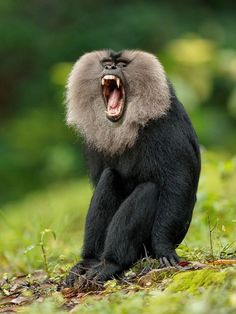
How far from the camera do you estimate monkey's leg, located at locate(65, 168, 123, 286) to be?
6.00 metres

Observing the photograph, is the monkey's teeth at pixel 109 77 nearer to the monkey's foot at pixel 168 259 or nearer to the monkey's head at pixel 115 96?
the monkey's head at pixel 115 96

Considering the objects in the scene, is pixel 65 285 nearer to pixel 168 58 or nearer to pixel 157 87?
pixel 157 87

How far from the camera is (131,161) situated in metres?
6.02

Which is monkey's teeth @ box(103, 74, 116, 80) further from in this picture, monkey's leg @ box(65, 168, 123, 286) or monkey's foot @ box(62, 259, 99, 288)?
monkey's foot @ box(62, 259, 99, 288)

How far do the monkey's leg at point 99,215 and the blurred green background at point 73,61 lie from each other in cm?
749

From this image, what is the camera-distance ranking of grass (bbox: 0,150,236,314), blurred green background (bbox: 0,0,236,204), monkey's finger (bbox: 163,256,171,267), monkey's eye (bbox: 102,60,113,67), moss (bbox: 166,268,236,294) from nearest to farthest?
grass (bbox: 0,150,236,314)
moss (bbox: 166,268,236,294)
monkey's finger (bbox: 163,256,171,267)
monkey's eye (bbox: 102,60,113,67)
blurred green background (bbox: 0,0,236,204)

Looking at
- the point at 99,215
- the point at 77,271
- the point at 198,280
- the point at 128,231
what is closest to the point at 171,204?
the point at 128,231

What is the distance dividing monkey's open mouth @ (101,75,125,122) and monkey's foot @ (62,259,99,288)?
0.95m

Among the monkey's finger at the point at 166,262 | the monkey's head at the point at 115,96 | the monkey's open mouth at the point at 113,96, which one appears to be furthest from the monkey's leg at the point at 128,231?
the monkey's open mouth at the point at 113,96

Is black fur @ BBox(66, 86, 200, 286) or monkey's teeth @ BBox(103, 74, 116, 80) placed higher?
monkey's teeth @ BBox(103, 74, 116, 80)

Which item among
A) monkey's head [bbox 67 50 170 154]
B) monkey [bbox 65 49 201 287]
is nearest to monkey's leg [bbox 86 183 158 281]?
monkey [bbox 65 49 201 287]

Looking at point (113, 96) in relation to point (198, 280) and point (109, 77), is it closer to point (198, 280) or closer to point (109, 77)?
point (109, 77)

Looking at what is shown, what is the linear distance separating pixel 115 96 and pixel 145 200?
795mm

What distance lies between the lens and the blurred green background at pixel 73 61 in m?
14.5
